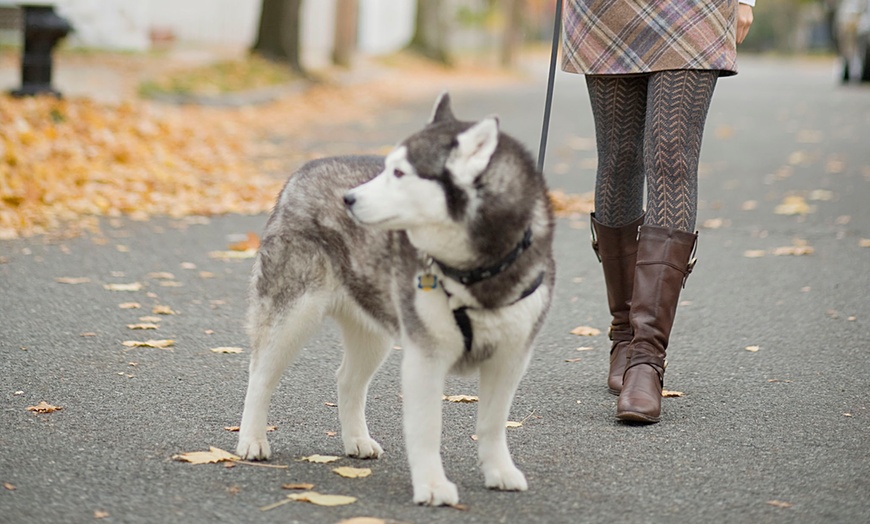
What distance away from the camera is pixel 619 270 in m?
4.88

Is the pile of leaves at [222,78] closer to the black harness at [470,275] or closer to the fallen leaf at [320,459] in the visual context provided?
the fallen leaf at [320,459]

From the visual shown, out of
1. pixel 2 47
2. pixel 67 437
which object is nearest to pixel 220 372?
pixel 67 437

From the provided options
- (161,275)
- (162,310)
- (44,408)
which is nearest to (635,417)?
(44,408)

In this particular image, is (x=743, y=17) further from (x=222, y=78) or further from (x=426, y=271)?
(x=222, y=78)

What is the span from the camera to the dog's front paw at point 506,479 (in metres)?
3.55

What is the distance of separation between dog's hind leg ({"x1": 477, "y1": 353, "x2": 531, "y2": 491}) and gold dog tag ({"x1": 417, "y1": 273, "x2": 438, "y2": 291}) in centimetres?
29

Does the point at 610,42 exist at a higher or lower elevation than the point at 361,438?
higher

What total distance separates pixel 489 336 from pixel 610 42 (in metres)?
1.71

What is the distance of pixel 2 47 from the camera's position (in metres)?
20.5

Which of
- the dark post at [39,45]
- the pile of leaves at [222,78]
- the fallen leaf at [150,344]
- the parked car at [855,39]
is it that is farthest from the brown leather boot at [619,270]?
the parked car at [855,39]

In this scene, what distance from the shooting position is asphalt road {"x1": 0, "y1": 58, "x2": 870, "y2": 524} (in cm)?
343

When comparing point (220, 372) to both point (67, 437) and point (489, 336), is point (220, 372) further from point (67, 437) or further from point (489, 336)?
point (489, 336)

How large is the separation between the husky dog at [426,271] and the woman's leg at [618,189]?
1276 mm

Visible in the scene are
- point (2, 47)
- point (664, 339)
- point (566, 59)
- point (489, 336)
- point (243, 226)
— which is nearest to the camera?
point (489, 336)
